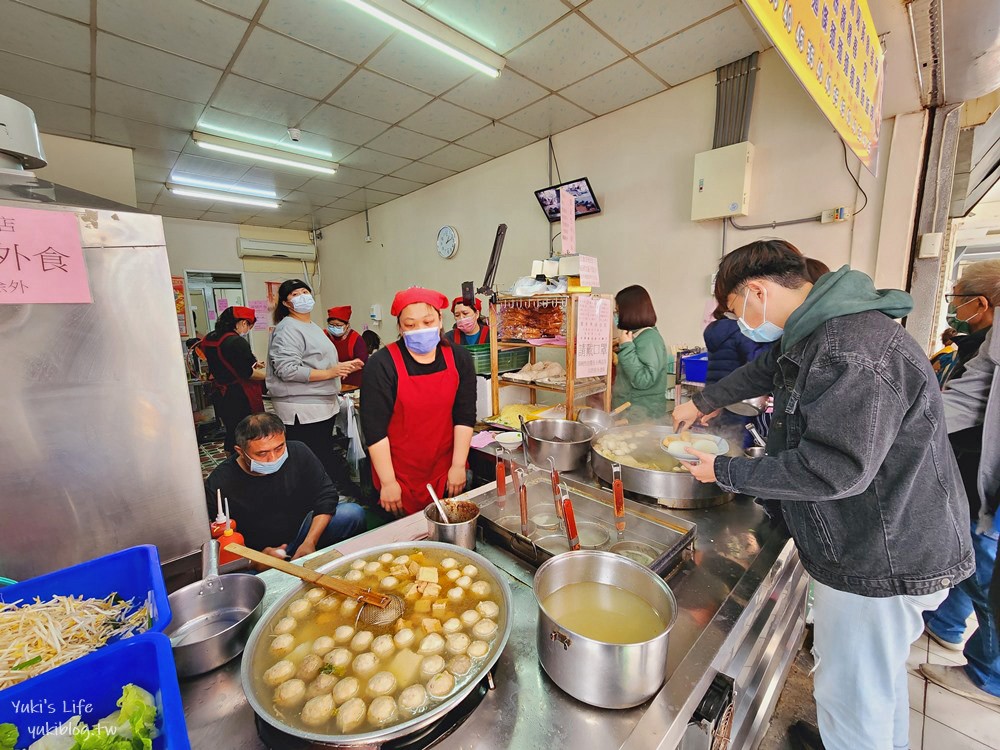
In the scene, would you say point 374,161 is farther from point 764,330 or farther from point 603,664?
point 603,664

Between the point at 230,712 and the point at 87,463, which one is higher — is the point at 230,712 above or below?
below

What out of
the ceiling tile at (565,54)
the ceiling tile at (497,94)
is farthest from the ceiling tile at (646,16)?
the ceiling tile at (497,94)

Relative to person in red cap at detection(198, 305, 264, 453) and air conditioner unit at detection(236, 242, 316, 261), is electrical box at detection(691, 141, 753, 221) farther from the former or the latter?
air conditioner unit at detection(236, 242, 316, 261)

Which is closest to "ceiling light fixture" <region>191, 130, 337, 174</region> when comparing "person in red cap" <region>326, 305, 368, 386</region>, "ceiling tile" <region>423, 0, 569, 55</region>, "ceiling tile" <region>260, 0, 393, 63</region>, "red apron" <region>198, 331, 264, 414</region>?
"person in red cap" <region>326, 305, 368, 386</region>

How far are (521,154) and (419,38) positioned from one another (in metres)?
2.23

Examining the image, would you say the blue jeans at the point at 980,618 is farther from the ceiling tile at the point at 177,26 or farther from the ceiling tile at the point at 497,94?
the ceiling tile at the point at 177,26

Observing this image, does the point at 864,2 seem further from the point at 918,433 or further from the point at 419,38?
the point at 419,38

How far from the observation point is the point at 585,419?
2.62 m

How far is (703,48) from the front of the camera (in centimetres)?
317

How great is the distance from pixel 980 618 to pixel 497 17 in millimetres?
4672

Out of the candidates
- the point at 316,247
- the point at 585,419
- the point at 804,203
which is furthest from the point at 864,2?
the point at 316,247

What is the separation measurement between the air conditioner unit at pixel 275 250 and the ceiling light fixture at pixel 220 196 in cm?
182

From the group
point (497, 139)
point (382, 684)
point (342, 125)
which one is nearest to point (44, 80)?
point (342, 125)

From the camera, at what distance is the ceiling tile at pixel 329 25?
270cm
